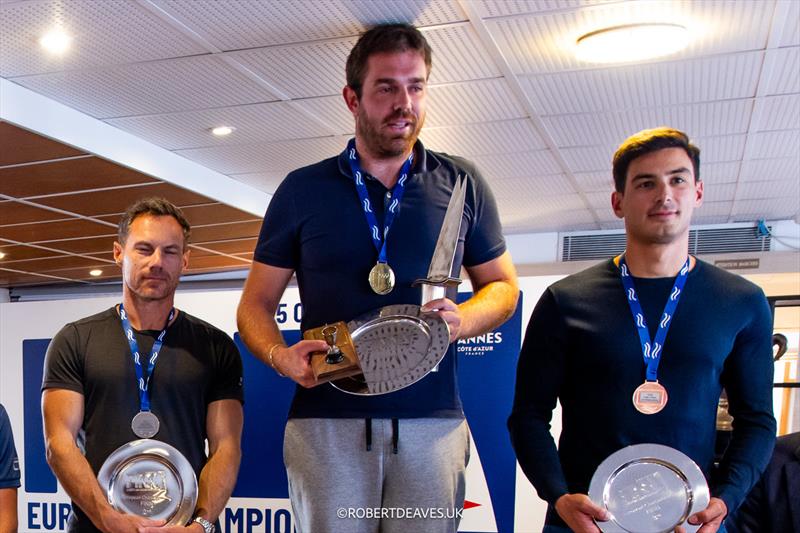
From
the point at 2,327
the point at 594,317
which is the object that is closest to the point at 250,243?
the point at 2,327

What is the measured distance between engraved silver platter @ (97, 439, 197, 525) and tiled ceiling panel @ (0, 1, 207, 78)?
8.96ft

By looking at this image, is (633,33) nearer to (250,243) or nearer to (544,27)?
(544,27)

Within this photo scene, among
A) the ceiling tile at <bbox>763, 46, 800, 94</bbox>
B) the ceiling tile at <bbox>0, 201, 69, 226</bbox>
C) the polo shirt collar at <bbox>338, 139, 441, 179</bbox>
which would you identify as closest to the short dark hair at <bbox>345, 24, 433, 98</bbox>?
the polo shirt collar at <bbox>338, 139, 441, 179</bbox>

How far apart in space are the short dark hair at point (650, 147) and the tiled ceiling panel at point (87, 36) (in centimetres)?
298

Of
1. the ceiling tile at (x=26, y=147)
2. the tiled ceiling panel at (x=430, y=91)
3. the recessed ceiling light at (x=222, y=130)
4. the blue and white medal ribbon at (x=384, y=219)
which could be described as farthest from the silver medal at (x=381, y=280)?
the recessed ceiling light at (x=222, y=130)

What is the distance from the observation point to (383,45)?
1943 millimetres

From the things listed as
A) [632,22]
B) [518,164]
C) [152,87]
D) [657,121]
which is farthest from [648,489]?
[518,164]

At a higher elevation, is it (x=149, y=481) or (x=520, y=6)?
(x=520, y=6)

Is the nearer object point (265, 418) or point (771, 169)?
point (265, 418)

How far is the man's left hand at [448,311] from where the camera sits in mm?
1633

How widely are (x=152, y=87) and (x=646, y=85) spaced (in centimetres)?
307

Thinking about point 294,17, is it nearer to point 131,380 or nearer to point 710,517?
point 131,380

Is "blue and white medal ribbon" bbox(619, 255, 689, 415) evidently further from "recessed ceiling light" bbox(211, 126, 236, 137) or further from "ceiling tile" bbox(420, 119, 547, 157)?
"recessed ceiling light" bbox(211, 126, 236, 137)

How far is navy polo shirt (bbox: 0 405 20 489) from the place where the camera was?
2.85 m
